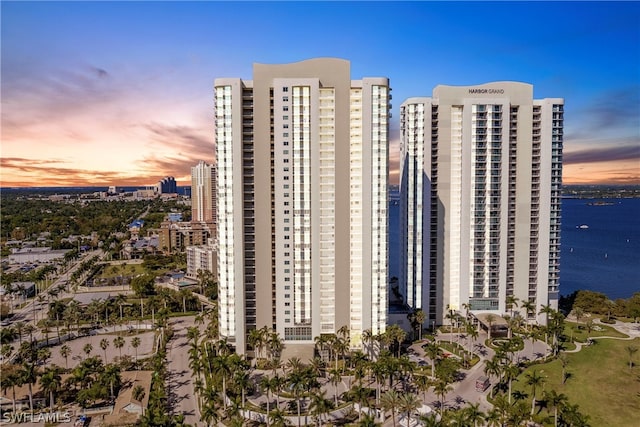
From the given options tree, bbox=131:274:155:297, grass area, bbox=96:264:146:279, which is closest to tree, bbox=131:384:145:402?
tree, bbox=131:274:155:297

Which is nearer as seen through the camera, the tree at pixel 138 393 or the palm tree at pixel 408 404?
the palm tree at pixel 408 404

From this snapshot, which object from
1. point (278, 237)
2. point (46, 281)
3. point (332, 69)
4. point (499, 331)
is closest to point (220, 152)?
point (278, 237)

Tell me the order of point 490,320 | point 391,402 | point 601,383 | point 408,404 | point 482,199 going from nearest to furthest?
point 408,404, point 391,402, point 601,383, point 490,320, point 482,199

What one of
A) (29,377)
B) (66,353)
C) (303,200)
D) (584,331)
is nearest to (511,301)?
(584,331)

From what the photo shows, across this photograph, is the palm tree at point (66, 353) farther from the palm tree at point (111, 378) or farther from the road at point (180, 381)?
the palm tree at point (111, 378)

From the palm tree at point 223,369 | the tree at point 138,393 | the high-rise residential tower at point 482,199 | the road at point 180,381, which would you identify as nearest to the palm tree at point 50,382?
the tree at point 138,393

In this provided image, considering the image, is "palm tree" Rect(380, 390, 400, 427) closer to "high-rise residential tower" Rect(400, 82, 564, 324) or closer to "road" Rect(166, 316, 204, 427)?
"road" Rect(166, 316, 204, 427)

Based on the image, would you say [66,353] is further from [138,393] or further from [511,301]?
[511,301]

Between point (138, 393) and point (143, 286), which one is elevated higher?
point (143, 286)
